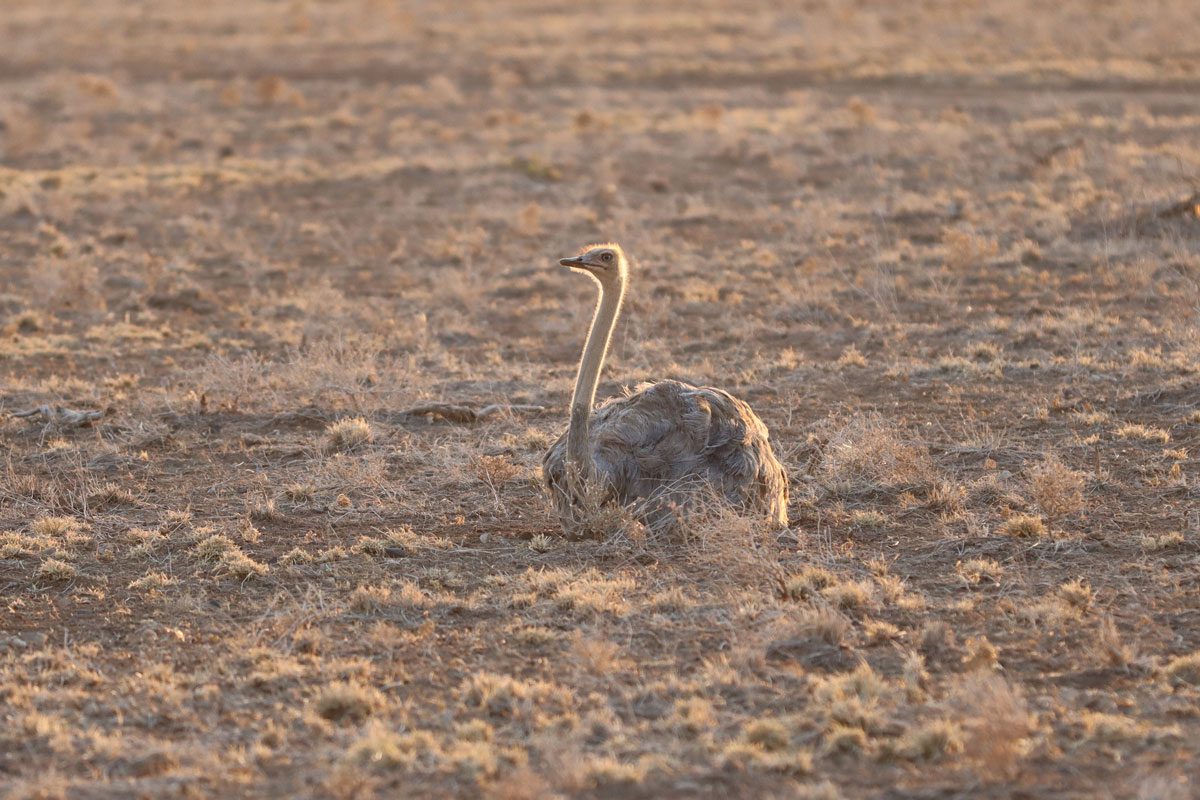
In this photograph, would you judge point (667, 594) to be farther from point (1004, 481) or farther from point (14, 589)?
point (14, 589)

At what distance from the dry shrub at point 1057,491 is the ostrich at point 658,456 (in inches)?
55.2

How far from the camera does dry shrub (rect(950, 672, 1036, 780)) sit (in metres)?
5.45

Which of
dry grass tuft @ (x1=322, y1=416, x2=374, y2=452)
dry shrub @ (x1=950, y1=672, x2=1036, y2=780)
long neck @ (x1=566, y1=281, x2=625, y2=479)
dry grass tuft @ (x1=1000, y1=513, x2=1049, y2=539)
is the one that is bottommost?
dry grass tuft @ (x1=322, y1=416, x2=374, y2=452)

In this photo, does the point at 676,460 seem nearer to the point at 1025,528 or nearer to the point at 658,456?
the point at 658,456

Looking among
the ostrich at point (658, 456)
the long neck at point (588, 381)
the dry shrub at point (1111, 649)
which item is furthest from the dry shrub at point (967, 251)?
the dry shrub at point (1111, 649)

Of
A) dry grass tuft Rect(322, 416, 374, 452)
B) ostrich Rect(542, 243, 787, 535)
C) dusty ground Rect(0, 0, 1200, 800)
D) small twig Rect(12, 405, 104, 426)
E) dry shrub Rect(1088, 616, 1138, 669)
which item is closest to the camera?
dusty ground Rect(0, 0, 1200, 800)

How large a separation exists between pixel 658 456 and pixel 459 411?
112 inches

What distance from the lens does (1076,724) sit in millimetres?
5816

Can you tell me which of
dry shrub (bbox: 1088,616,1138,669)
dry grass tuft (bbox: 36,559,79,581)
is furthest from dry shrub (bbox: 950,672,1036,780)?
dry grass tuft (bbox: 36,559,79,581)

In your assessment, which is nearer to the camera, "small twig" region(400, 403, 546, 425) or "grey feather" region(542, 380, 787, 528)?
"grey feather" region(542, 380, 787, 528)

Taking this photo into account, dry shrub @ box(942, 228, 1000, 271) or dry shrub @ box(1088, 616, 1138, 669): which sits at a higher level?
dry shrub @ box(1088, 616, 1138, 669)

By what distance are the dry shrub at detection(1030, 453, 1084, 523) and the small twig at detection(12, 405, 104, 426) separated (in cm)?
605

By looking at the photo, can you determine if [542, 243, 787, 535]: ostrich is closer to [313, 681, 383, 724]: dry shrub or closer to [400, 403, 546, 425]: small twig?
[313, 681, 383, 724]: dry shrub

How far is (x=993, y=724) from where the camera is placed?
18.4ft
